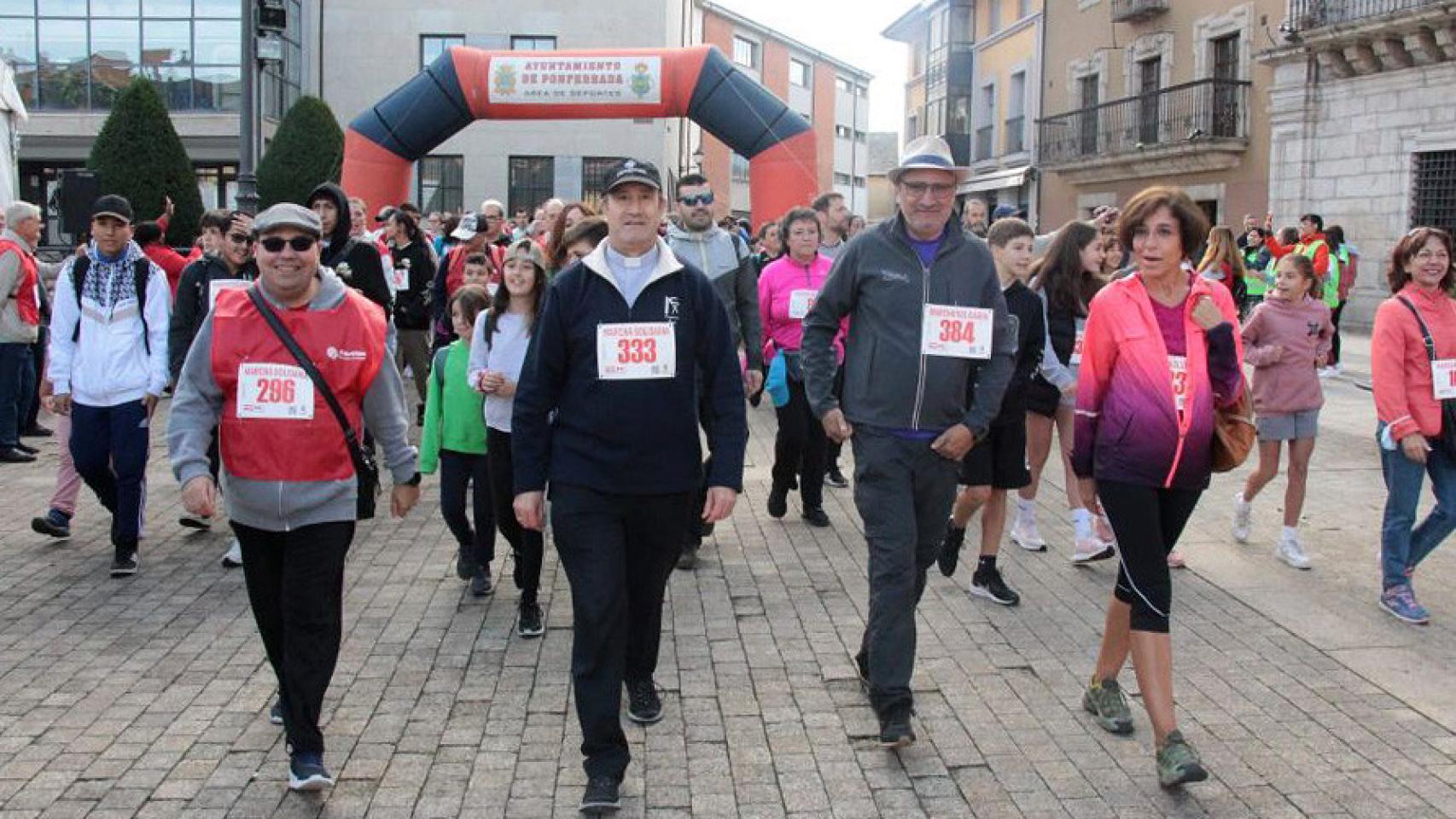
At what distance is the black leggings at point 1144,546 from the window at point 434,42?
37.5m

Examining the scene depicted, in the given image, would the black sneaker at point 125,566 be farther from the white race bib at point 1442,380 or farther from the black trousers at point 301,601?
the white race bib at point 1442,380

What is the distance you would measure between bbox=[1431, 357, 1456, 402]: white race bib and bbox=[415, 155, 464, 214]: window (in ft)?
116

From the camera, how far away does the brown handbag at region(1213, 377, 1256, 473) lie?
4547mm

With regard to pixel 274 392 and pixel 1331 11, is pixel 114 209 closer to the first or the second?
pixel 274 392

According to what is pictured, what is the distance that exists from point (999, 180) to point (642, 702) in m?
35.9

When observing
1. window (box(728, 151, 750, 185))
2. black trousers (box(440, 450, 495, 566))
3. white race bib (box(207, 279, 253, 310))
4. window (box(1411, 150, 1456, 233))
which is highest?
window (box(728, 151, 750, 185))

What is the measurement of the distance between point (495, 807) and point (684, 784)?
0.61m

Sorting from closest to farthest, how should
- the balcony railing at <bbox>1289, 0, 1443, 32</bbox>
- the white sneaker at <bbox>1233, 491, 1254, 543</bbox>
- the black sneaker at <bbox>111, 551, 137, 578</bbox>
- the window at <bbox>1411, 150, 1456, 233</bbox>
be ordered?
the black sneaker at <bbox>111, 551, 137, 578</bbox> → the white sneaker at <bbox>1233, 491, 1254, 543</bbox> → the window at <bbox>1411, 150, 1456, 233</bbox> → the balcony railing at <bbox>1289, 0, 1443, 32</bbox>

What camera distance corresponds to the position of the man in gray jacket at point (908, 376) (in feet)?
15.7

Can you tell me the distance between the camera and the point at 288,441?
421cm

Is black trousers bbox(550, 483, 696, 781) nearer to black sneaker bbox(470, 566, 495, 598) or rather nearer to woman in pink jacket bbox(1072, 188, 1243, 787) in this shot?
woman in pink jacket bbox(1072, 188, 1243, 787)

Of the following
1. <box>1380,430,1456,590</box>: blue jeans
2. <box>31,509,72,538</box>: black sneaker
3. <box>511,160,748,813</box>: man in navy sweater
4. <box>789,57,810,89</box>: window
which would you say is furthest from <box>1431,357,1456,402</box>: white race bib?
<box>789,57,810,89</box>: window

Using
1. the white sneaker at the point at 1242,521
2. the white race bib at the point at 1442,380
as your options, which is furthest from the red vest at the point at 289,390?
the white sneaker at the point at 1242,521

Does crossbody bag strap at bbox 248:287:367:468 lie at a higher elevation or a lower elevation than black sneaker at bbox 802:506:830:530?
higher
